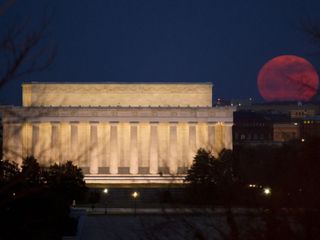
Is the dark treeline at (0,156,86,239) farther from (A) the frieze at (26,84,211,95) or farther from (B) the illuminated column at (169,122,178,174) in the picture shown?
(A) the frieze at (26,84,211,95)

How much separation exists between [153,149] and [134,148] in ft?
7.04

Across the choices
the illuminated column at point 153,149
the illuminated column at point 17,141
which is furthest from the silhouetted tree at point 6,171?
the illuminated column at point 153,149

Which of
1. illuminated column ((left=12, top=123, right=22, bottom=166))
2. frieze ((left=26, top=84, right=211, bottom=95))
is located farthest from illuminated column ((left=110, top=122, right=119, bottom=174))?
illuminated column ((left=12, top=123, right=22, bottom=166))

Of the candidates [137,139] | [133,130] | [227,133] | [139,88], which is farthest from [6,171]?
[139,88]

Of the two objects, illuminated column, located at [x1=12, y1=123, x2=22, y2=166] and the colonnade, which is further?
the colonnade

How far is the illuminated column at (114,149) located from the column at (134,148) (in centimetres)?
169

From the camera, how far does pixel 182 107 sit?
92.0m

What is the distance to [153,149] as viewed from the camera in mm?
91000

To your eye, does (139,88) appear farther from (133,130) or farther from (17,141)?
(17,141)

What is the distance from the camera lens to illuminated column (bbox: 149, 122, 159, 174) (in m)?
90.6

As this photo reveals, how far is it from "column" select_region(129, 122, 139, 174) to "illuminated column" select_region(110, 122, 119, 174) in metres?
1.69

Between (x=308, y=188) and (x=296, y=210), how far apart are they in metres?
0.52

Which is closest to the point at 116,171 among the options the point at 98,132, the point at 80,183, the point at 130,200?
the point at 98,132

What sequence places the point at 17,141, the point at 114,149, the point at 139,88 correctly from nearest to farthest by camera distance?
the point at 17,141
the point at 114,149
the point at 139,88
